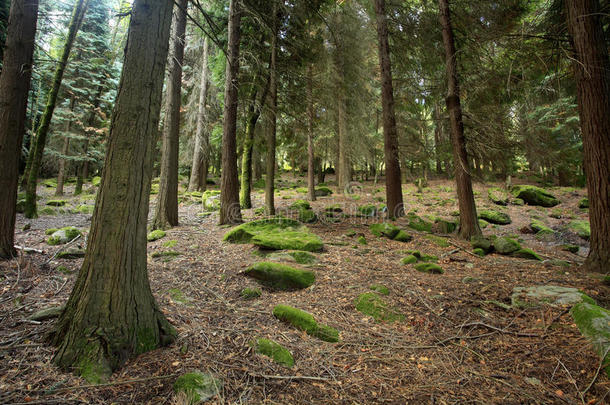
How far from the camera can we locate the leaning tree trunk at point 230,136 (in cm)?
791

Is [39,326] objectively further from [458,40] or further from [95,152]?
[95,152]

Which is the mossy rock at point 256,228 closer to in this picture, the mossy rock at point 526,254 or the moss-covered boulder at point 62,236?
the moss-covered boulder at point 62,236

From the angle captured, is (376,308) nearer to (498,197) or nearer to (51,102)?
(51,102)

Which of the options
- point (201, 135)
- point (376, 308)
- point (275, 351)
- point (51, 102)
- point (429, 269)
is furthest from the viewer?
point (201, 135)

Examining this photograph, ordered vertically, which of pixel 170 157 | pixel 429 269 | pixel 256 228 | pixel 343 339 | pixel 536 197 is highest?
pixel 170 157

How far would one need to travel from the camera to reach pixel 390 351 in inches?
111

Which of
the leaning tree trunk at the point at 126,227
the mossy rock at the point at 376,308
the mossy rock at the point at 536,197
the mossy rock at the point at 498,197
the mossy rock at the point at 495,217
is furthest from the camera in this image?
the mossy rock at the point at 498,197

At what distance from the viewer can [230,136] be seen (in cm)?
815

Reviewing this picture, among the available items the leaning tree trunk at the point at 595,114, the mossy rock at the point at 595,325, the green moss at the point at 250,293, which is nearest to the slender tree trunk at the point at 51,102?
the green moss at the point at 250,293

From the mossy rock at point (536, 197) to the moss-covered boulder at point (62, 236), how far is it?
1777 centimetres

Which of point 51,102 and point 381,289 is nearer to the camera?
point 381,289

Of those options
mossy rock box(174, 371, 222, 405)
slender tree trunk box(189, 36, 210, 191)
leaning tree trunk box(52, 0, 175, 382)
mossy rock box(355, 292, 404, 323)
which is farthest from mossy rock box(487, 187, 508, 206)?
slender tree trunk box(189, 36, 210, 191)

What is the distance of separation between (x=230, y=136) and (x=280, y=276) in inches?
210

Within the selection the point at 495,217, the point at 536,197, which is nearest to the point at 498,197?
the point at 536,197
